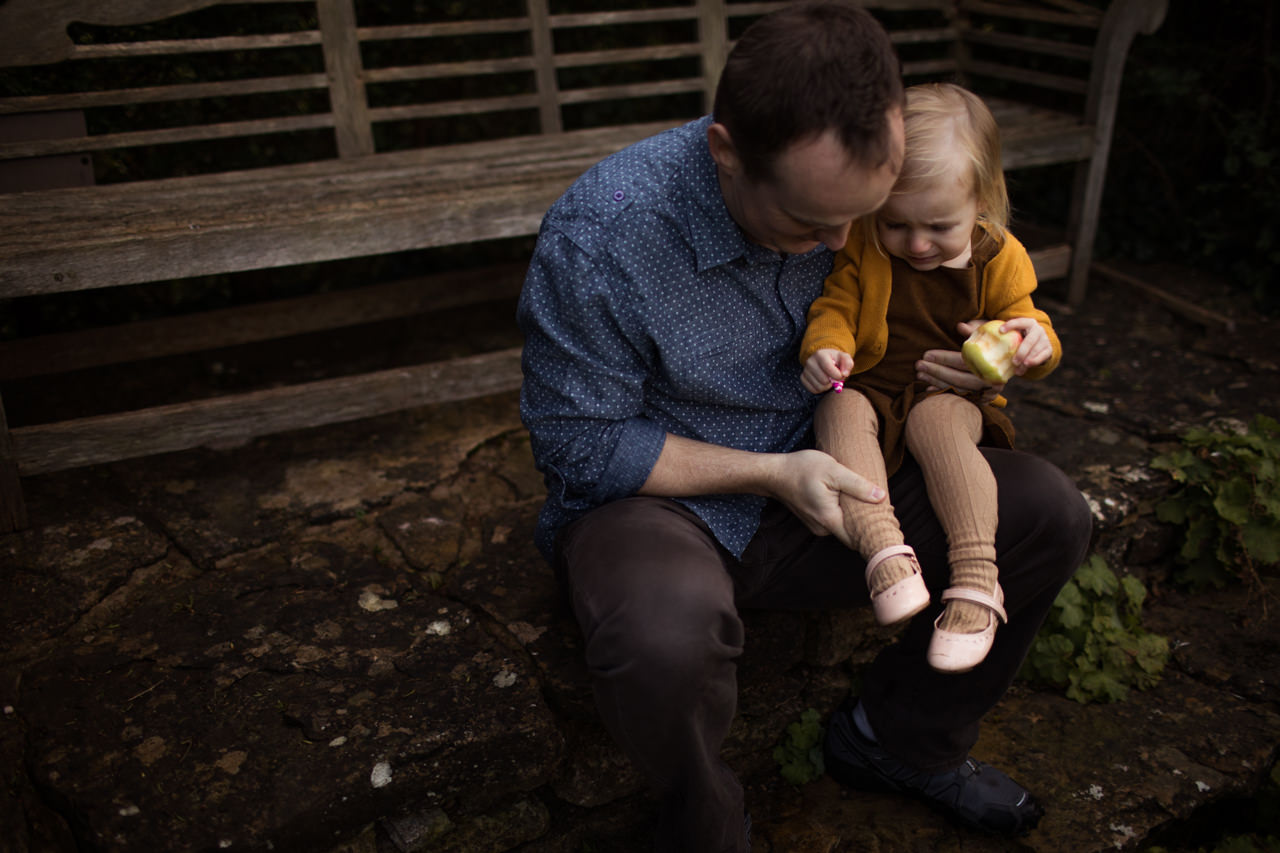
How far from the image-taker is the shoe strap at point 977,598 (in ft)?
6.25

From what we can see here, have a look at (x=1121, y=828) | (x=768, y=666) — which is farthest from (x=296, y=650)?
(x=1121, y=828)

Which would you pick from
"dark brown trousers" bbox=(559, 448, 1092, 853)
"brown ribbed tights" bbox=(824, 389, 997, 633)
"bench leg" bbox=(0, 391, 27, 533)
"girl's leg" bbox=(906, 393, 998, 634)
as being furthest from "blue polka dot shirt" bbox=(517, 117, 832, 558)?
"bench leg" bbox=(0, 391, 27, 533)

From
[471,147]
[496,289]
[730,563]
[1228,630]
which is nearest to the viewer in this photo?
[730,563]

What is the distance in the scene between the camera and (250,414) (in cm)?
301

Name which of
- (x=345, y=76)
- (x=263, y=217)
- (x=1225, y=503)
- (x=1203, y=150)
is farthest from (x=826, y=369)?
(x=1203, y=150)

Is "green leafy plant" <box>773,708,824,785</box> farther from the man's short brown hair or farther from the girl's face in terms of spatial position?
the man's short brown hair

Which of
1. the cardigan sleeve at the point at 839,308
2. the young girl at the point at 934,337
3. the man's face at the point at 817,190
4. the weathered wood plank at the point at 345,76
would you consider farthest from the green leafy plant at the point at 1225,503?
the weathered wood plank at the point at 345,76

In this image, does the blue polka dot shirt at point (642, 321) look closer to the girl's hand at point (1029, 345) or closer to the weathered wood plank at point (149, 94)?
the girl's hand at point (1029, 345)

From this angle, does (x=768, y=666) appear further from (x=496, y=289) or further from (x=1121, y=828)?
(x=496, y=289)

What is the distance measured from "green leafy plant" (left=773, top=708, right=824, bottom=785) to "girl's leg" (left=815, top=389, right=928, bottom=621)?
69cm

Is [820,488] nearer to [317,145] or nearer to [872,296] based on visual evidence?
[872,296]

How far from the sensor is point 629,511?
6.32 ft

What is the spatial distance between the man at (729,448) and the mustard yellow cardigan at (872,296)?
6 centimetres

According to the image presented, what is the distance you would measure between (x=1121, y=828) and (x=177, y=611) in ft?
7.15
